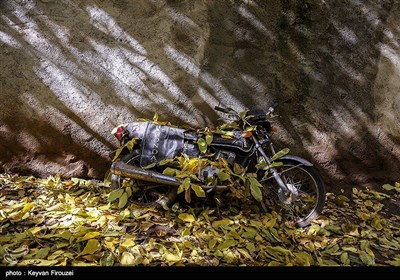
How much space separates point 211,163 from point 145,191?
82 centimetres

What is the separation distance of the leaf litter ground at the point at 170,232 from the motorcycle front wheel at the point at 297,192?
115 millimetres

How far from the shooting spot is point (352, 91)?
362 centimetres

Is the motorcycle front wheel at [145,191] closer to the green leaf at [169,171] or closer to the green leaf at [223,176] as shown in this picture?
the green leaf at [169,171]

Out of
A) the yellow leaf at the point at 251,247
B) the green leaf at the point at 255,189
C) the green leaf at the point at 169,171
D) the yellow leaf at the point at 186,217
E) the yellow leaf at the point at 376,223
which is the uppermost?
the green leaf at the point at 169,171

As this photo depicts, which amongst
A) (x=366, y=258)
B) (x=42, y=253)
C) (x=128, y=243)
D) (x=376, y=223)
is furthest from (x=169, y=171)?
(x=376, y=223)

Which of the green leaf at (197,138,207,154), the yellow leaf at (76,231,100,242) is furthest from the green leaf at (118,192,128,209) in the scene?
the green leaf at (197,138,207,154)

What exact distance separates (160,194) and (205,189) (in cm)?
58

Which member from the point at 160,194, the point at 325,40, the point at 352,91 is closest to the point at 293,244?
the point at 160,194

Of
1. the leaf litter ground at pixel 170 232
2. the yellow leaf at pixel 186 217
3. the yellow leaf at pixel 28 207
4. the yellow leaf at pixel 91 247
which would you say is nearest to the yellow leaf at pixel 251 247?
the leaf litter ground at pixel 170 232

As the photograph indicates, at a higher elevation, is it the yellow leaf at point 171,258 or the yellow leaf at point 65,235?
the yellow leaf at point 65,235

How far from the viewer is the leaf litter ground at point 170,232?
2240mm

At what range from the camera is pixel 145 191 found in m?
3.06

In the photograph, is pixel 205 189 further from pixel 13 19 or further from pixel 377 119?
pixel 13 19
